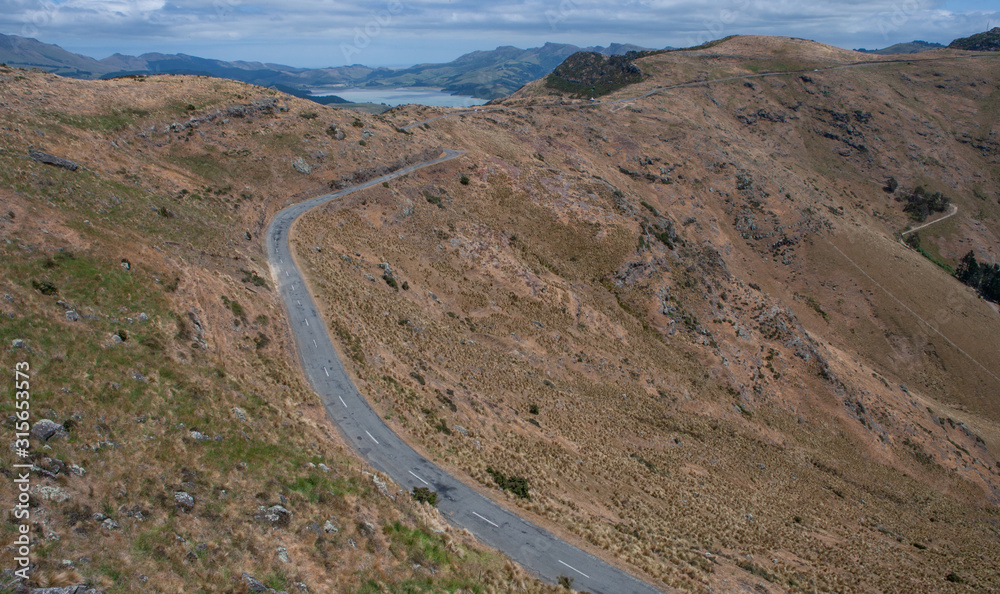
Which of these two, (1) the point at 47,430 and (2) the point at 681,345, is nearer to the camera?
(1) the point at 47,430

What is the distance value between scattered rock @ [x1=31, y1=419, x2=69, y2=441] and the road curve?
13.1 meters

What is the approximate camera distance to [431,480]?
26.9 meters

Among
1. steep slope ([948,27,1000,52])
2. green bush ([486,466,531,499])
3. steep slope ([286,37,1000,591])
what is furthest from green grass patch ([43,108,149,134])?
steep slope ([948,27,1000,52])

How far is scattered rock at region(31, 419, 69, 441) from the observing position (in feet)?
56.0

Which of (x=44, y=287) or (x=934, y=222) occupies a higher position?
(x=934, y=222)

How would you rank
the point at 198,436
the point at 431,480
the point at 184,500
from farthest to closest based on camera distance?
the point at 431,480 → the point at 198,436 → the point at 184,500

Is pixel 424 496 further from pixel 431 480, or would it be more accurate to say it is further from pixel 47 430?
pixel 47 430

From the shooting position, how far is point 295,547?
18188mm

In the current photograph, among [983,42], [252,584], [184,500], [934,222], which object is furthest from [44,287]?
[983,42]

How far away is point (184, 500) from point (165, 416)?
5.28 meters

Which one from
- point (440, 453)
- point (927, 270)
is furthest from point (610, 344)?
point (927, 270)

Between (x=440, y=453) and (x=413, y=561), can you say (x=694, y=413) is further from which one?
(x=413, y=561)

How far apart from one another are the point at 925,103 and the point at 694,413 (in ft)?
536

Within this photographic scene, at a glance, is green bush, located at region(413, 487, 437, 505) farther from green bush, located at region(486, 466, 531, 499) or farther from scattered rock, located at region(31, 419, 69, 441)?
scattered rock, located at region(31, 419, 69, 441)
